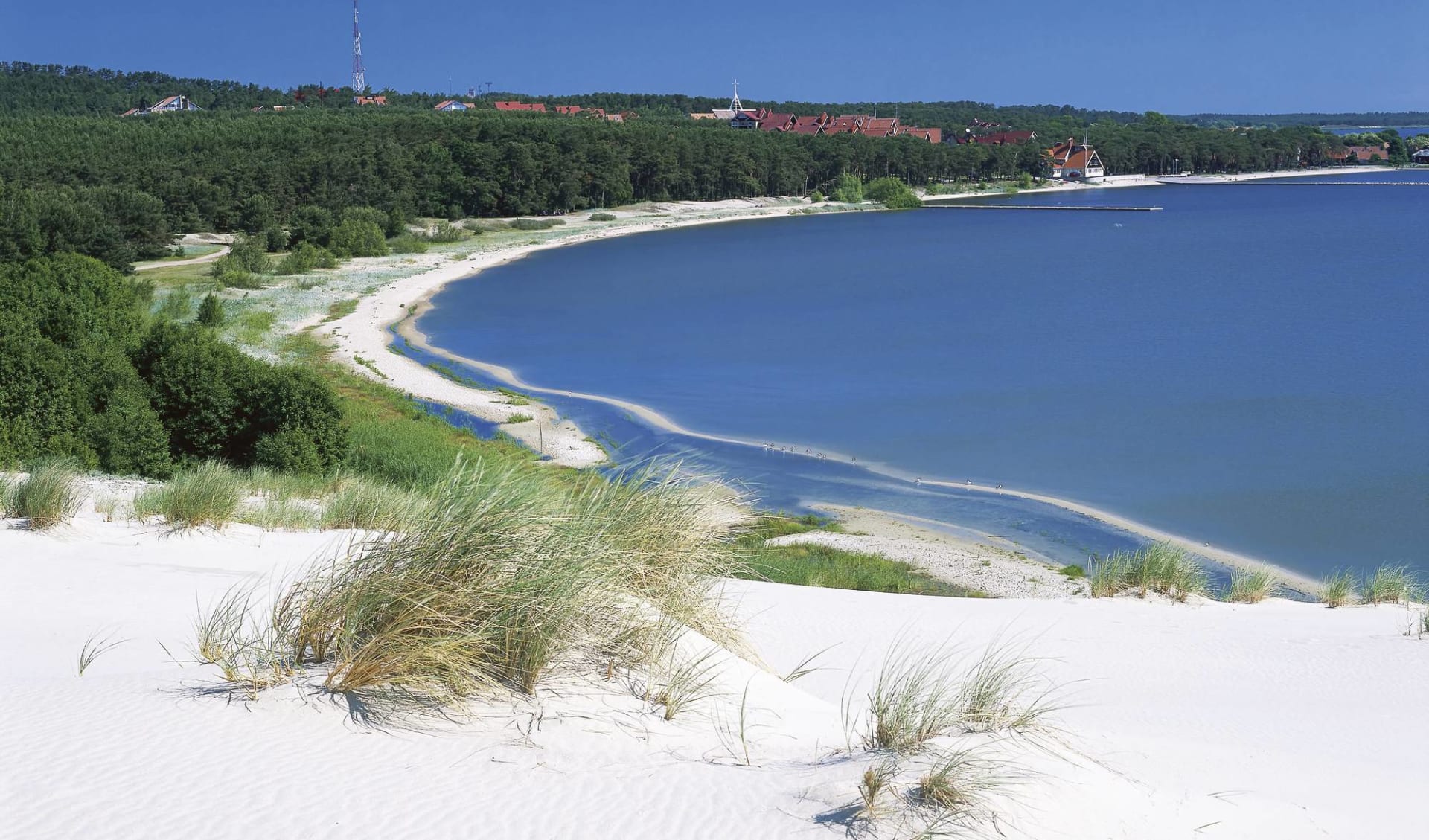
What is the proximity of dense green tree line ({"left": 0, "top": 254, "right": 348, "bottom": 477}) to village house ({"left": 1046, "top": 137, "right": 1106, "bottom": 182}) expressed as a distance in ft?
378

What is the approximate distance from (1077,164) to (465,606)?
129648 mm

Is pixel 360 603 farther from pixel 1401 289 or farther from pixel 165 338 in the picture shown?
pixel 1401 289

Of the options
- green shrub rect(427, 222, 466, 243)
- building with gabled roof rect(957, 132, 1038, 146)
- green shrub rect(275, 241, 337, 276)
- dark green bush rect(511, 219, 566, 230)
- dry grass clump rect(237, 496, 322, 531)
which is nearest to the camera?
dry grass clump rect(237, 496, 322, 531)

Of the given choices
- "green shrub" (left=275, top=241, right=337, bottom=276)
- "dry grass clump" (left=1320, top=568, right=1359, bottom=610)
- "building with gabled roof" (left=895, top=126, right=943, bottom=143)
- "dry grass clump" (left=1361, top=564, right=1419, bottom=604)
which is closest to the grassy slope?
"dry grass clump" (left=1320, top=568, right=1359, bottom=610)

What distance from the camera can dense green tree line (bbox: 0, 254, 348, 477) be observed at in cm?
1820

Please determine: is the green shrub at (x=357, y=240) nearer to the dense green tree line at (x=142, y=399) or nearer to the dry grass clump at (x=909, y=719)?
the dense green tree line at (x=142, y=399)

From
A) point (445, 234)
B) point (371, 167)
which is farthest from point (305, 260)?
point (371, 167)

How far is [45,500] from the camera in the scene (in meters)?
9.91

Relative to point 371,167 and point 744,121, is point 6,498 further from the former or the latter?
point 744,121

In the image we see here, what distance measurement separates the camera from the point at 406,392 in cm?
2942

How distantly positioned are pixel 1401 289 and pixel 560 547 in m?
53.2

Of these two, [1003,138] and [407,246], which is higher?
[1003,138]

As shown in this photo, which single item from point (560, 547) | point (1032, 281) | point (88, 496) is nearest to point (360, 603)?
point (560, 547)

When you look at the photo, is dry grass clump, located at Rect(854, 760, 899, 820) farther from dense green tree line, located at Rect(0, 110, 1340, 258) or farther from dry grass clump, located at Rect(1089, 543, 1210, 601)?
dense green tree line, located at Rect(0, 110, 1340, 258)
